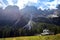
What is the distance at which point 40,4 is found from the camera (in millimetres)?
2527

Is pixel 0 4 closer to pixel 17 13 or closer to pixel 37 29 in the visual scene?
pixel 17 13

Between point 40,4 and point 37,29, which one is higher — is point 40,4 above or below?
above

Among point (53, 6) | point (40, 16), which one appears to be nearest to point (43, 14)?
point (40, 16)

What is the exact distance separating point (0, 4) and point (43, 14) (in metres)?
0.72

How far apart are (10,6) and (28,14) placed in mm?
321

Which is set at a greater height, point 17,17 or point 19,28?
point 17,17

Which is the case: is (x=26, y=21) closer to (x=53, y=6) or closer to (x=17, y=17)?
(x=17, y=17)

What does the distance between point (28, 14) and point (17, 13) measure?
18 cm

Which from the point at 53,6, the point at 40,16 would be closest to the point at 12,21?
the point at 40,16

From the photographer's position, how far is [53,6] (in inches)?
100

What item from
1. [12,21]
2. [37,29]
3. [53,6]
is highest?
[53,6]

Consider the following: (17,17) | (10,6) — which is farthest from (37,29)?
(10,6)

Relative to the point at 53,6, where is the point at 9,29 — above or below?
below

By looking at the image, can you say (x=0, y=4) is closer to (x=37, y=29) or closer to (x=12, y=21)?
(x=12, y=21)
